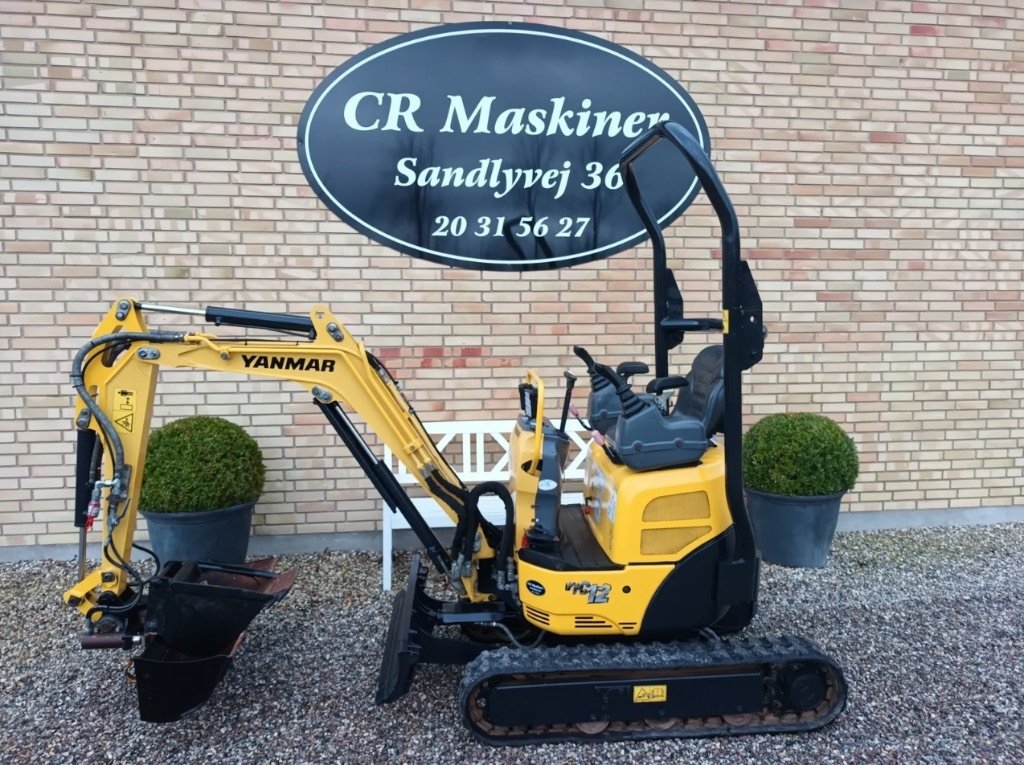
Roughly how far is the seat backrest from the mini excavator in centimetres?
2

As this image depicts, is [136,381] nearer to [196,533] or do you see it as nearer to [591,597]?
[196,533]

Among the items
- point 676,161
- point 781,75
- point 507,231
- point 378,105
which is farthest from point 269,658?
point 781,75

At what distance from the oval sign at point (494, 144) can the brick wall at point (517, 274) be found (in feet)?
0.50

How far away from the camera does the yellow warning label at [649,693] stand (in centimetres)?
297

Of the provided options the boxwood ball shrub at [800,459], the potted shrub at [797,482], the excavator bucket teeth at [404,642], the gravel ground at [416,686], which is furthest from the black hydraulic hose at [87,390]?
the potted shrub at [797,482]

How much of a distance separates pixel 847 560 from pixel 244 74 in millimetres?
5217

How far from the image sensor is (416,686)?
3.43m

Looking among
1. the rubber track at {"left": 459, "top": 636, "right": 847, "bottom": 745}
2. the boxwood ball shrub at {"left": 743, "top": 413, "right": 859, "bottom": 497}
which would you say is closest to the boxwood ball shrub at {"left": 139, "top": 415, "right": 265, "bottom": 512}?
the rubber track at {"left": 459, "top": 636, "right": 847, "bottom": 745}

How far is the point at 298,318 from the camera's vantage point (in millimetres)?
3178

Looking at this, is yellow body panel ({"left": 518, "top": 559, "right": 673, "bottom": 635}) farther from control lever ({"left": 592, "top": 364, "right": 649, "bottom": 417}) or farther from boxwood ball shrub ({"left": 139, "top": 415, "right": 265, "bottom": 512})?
boxwood ball shrub ({"left": 139, "top": 415, "right": 265, "bottom": 512})

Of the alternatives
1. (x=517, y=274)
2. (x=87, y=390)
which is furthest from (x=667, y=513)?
(x=517, y=274)

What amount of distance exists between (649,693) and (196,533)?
9.66ft

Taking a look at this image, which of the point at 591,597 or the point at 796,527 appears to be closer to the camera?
the point at 591,597

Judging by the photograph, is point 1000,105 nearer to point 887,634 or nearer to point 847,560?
point 847,560
